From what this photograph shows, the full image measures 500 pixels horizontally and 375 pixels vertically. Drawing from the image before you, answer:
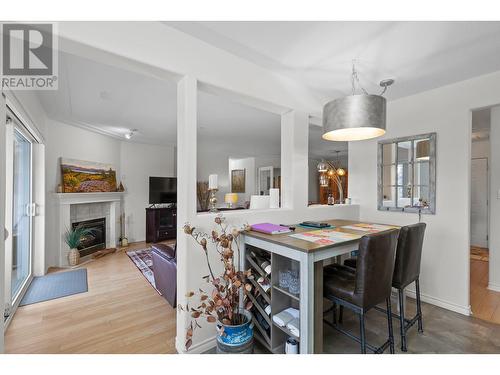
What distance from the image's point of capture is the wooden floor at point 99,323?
1.80m

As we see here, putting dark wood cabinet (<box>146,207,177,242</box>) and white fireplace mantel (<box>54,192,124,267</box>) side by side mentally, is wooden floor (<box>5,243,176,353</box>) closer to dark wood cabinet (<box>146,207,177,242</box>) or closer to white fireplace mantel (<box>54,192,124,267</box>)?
white fireplace mantel (<box>54,192,124,267</box>)

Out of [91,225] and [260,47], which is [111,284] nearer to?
[91,225]

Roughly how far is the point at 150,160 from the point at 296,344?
5064mm

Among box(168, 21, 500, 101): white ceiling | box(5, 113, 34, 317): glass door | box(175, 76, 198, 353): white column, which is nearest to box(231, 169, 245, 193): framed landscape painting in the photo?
box(5, 113, 34, 317): glass door

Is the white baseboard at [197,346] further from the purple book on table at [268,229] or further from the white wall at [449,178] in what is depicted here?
the white wall at [449,178]

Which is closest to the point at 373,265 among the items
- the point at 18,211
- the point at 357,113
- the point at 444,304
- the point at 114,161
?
the point at 357,113

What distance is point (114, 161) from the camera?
4.82m

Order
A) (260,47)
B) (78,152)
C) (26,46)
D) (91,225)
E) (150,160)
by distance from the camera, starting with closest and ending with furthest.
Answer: (26,46) → (260,47) → (78,152) → (91,225) → (150,160)

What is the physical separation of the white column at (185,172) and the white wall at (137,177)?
12.9ft

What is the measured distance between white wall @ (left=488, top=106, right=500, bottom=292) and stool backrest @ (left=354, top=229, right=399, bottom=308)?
7.79 ft

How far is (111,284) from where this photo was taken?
2.96 m

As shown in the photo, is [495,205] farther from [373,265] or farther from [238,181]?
[238,181]

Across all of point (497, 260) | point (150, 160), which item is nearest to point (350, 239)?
point (497, 260)

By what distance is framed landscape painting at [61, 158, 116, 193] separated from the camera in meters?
3.79
